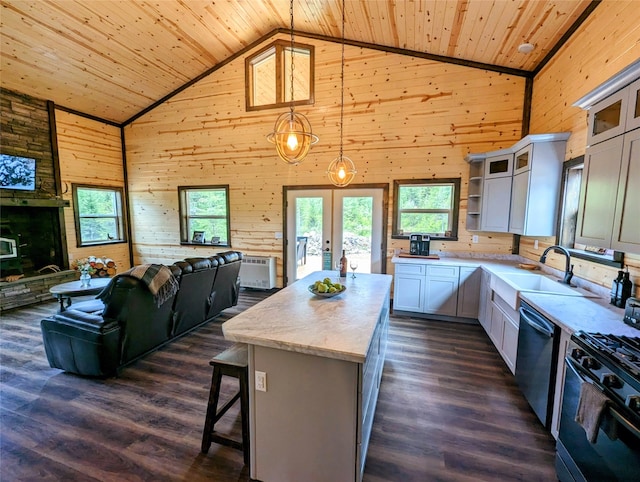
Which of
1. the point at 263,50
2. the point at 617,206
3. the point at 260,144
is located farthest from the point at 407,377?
the point at 263,50

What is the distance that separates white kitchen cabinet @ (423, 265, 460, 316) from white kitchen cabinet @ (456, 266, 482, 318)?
0.06m

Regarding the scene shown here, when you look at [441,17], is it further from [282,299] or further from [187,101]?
[187,101]

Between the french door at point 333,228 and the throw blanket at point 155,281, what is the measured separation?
291 cm

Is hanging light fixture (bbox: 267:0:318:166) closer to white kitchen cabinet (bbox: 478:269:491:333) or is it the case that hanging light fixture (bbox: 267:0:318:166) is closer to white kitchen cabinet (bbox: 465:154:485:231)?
white kitchen cabinet (bbox: 478:269:491:333)

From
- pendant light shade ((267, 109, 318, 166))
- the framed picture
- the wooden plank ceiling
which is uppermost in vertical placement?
the wooden plank ceiling

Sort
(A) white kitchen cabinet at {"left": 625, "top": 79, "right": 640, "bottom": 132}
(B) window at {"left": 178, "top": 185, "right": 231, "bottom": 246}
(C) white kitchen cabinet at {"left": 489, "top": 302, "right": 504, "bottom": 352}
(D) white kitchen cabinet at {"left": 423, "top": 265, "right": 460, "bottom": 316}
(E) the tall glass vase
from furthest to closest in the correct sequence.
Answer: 1. (B) window at {"left": 178, "top": 185, "right": 231, "bottom": 246}
2. (D) white kitchen cabinet at {"left": 423, "top": 265, "right": 460, "bottom": 316}
3. (E) the tall glass vase
4. (C) white kitchen cabinet at {"left": 489, "top": 302, "right": 504, "bottom": 352}
5. (A) white kitchen cabinet at {"left": 625, "top": 79, "right": 640, "bottom": 132}

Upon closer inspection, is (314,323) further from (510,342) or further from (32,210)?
(32,210)

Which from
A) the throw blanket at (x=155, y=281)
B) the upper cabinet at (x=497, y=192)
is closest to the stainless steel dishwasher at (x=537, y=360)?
the upper cabinet at (x=497, y=192)

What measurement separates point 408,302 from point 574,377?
9.16 feet

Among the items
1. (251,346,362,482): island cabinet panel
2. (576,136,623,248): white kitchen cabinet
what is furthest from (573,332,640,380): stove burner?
(251,346,362,482): island cabinet panel

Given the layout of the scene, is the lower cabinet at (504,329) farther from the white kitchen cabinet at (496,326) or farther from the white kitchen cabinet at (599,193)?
the white kitchen cabinet at (599,193)

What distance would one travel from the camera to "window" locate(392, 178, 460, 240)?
187 inches

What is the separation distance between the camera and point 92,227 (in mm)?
6246

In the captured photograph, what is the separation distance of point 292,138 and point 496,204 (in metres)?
3.28
